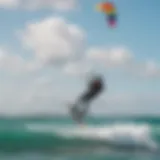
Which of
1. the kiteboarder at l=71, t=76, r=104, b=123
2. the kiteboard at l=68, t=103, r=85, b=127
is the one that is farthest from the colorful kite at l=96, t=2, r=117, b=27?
the kiteboard at l=68, t=103, r=85, b=127

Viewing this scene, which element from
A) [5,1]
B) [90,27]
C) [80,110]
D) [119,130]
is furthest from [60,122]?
[5,1]

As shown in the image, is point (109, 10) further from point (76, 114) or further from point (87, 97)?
point (76, 114)

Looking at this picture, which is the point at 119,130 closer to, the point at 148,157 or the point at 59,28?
the point at 148,157

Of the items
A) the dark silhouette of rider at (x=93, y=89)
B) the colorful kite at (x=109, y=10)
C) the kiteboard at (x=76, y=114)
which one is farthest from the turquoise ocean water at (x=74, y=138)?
the colorful kite at (x=109, y=10)

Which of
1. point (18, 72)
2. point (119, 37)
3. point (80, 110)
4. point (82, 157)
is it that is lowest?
point (82, 157)

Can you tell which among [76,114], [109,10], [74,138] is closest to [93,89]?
[76,114]

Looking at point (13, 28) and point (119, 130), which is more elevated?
point (13, 28)

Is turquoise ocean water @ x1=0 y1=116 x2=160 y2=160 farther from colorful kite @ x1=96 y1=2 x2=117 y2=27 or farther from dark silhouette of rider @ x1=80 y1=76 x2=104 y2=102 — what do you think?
colorful kite @ x1=96 y1=2 x2=117 y2=27
